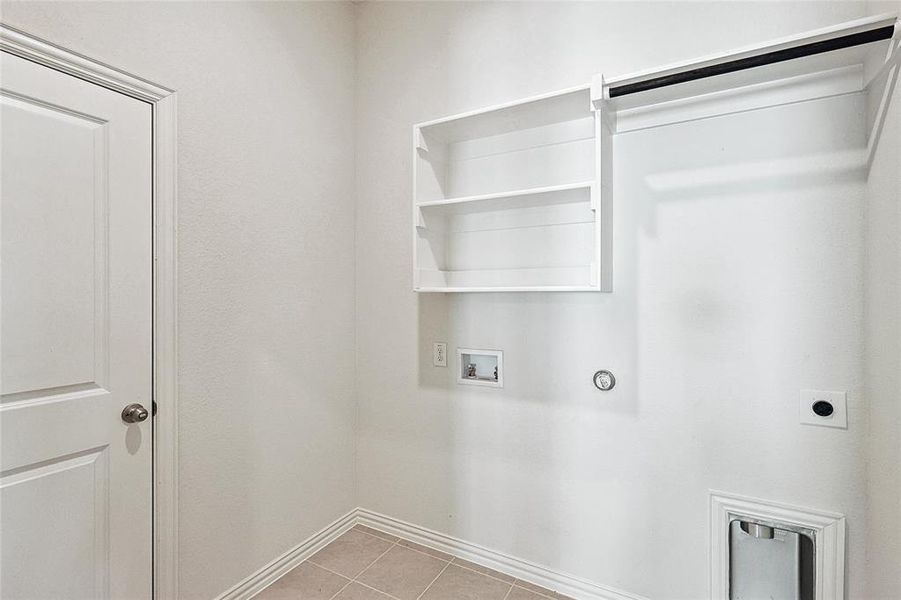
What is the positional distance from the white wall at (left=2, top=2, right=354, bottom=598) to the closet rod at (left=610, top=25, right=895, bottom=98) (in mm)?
1412

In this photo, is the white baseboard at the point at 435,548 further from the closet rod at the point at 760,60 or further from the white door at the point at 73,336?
the closet rod at the point at 760,60

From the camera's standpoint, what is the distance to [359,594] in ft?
6.05

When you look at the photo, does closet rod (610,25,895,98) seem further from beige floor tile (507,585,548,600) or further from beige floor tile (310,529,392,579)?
beige floor tile (310,529,392,579)

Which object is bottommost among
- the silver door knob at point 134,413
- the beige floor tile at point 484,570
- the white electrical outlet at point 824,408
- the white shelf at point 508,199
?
the beige floor tile at point 484,570

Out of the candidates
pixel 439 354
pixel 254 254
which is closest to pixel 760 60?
pixel 439 354

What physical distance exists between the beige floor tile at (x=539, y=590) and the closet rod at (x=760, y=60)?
77.3 inches

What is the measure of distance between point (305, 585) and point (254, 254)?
144 cm

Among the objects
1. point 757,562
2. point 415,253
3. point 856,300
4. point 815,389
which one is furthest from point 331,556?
point 856,300

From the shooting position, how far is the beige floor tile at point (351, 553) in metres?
2.03

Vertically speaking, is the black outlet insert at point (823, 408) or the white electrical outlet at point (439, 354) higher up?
the white electrical outlet at point (439, 354)

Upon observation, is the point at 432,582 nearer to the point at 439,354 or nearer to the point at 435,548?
the point at 435,548

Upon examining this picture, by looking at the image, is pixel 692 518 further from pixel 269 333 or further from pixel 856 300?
pixel 269 333

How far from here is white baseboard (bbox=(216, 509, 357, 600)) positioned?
1.82 metres

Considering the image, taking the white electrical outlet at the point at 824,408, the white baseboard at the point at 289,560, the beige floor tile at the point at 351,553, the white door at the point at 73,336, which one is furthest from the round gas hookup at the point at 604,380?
the white door at the point at 73,336
